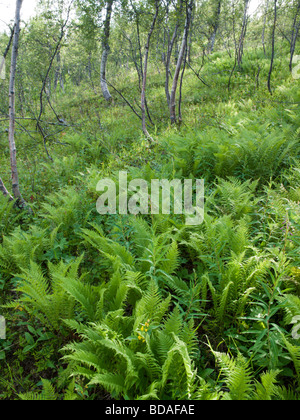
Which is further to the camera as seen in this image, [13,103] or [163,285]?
[13,103]

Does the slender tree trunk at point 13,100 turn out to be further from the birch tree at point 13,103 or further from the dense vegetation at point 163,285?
the dense vegetation at point 163,285

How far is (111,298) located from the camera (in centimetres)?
231

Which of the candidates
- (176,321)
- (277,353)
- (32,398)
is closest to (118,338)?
(176,321)

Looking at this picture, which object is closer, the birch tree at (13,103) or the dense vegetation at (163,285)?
the dense vegetation at (163,285)

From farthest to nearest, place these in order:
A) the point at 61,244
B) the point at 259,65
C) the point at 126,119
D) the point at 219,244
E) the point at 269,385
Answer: the point at 259,65 < the point at 126,119 < the point at 61,244 < the point at 219,244 < the point at 269,385

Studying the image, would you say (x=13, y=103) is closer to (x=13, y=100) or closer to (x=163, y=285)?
(x=13, y=100)

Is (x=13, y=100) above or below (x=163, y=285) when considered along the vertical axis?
above

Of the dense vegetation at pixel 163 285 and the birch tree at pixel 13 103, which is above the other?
the birch tree at pixel 13 103

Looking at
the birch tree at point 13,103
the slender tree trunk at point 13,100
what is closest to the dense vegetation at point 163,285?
the birch tree at point 13,103

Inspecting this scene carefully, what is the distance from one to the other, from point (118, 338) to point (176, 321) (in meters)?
0.46

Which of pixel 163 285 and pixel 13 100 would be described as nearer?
pixel 163 285

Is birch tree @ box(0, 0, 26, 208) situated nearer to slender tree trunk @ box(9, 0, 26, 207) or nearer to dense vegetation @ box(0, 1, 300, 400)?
slender tree trunk @ box(9, 0, 26, 207)

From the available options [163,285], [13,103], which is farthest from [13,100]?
[163,285]
